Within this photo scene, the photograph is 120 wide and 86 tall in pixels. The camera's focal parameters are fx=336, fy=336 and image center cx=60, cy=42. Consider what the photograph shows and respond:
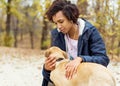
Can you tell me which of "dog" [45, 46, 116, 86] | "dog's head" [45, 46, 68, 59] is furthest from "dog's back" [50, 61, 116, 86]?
"dog's head" [45, 46, 68, 59]

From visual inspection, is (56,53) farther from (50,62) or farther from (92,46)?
(92,46)

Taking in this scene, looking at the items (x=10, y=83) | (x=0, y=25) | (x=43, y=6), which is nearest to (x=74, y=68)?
(x=10, y=83)

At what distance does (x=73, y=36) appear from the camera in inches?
156

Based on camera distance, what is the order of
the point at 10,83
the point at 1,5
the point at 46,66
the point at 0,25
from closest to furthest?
1. the point at 46,66
2. the point at 10,83
3. the point at 1,5
4. the point at 0,25

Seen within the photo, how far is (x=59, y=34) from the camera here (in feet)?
13.2

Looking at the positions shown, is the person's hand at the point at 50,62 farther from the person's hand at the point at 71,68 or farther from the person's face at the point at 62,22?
the person's face at the point at 62,22

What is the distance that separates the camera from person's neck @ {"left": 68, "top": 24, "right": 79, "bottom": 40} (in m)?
3.89

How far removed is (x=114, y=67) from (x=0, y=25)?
23597 mm

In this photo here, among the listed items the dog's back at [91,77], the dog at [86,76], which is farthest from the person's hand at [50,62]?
the dog's back at [91,77]

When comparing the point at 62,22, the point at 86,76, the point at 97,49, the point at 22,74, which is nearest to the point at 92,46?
the point at 97,49

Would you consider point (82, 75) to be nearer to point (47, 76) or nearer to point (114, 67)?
point (47, 76)

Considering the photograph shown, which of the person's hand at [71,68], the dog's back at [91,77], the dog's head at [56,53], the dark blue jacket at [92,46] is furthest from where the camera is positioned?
the dark blue jacket at [92,46]

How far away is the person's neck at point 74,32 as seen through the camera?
3886 millimetres

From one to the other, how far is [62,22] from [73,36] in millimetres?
339
